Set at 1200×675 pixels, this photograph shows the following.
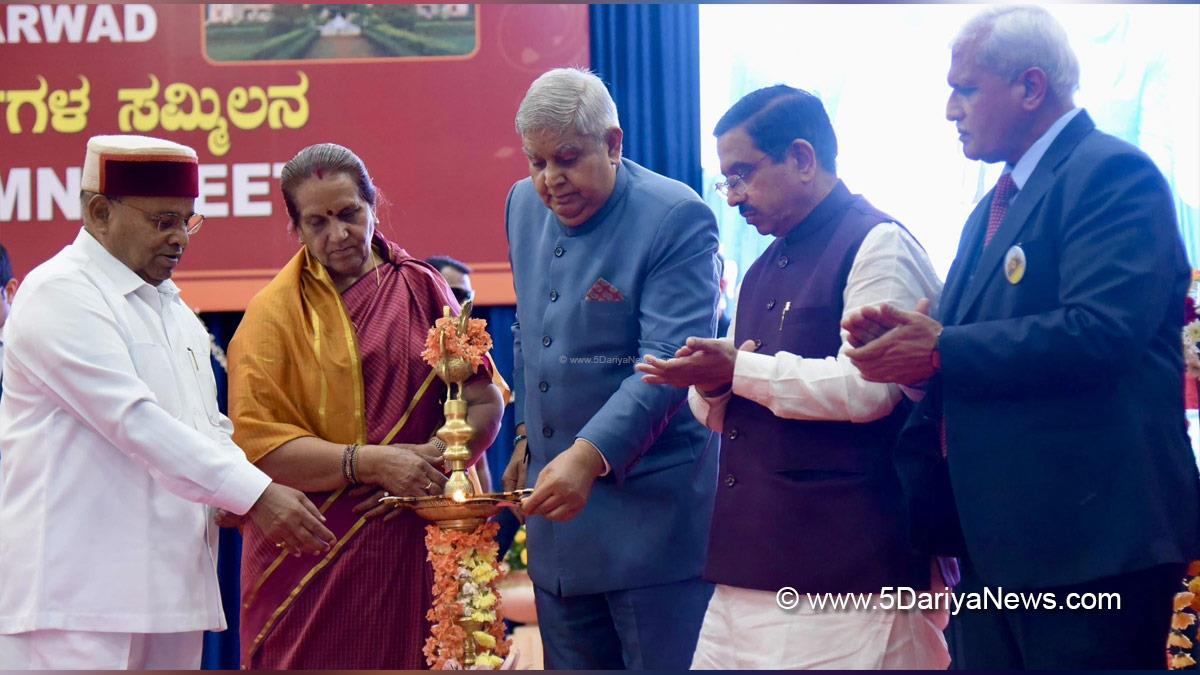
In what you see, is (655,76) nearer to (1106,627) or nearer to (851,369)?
(851,369)

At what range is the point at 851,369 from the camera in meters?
2.32

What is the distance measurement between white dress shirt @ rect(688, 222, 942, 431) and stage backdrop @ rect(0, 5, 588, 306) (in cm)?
402

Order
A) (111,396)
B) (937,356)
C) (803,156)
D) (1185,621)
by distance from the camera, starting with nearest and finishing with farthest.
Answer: (937,356)
(803,156)
(111,396)
(1185,621)

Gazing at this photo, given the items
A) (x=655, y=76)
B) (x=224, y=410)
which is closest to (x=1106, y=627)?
(x=655, y=76)

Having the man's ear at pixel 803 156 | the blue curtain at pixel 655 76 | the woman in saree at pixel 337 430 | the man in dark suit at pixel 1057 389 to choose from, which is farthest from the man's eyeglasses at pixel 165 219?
the blue curtain at pixel 655 76

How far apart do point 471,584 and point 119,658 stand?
0.76 m

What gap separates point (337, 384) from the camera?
2.94 metres

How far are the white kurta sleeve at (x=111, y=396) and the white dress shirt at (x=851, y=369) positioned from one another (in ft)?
3.60

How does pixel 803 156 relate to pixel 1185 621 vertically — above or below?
above

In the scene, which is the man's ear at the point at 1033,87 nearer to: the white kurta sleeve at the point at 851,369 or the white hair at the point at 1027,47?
the white hair at the point at 1027,47

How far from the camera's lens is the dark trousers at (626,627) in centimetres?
269

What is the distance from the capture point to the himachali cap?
9.32ft

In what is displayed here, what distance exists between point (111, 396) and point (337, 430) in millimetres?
503

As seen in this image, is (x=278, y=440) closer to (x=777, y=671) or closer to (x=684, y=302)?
(x=684, y=302)
